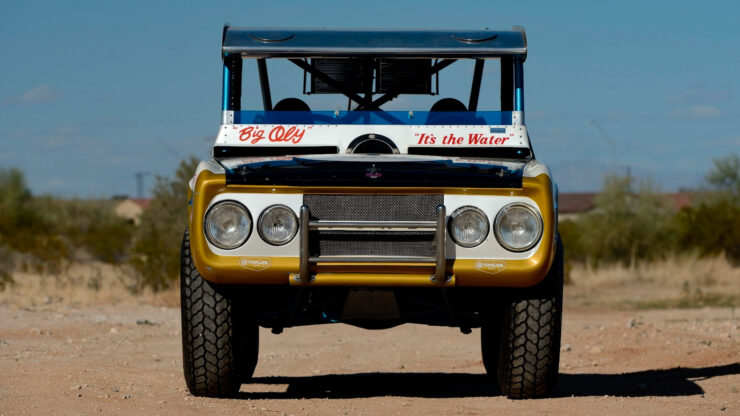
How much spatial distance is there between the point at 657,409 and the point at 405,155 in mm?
2288

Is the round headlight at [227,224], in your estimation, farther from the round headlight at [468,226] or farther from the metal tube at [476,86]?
the metal tube at [476,86]

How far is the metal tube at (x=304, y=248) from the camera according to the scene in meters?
6.41

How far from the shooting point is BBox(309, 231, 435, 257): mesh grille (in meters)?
6.59

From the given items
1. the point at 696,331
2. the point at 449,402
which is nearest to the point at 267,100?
the point at 449,402

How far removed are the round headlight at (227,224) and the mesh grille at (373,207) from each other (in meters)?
0.36

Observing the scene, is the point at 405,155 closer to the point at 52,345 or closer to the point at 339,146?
the point at 339,146

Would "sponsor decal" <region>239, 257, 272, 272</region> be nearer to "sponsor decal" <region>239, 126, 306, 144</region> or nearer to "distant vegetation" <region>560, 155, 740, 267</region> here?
"sponsor decal" <region>239, 126, 306, 144</region>

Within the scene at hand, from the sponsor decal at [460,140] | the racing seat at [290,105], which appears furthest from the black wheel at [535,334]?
the racing seat at [290,105]

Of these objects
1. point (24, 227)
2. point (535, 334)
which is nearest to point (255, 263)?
point (535, 334)

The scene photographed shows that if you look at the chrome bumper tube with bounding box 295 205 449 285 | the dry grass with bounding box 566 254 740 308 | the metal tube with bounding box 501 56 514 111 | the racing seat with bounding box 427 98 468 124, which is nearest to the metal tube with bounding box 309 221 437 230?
the chrome bumper tube with bounding box 295 205 449 285

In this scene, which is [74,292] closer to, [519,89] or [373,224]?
[519,89]

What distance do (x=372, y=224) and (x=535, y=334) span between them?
4.06 ft

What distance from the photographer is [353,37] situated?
8016 mm

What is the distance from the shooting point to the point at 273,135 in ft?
26.6
